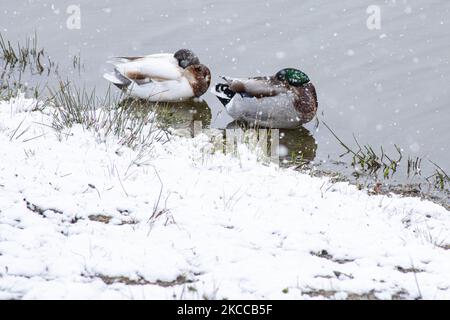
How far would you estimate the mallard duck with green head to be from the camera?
10281 millimetres

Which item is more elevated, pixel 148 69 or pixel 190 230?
pixel 148 69

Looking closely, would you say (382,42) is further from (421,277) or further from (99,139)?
(421,277)

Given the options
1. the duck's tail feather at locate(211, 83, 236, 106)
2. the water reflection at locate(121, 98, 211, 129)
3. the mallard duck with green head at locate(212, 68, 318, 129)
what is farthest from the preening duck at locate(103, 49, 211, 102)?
the mallard duck with green head at locate(212, 68, 318, 129)

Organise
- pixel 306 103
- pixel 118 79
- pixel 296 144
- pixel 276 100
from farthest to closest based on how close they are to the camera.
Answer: pixel 118 79, pixel 276 100, pixel 306 103, pixel 296 144

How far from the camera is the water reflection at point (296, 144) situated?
934 cm

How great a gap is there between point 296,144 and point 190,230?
5.31 m

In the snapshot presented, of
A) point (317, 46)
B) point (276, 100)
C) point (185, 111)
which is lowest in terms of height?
point (185, 111)

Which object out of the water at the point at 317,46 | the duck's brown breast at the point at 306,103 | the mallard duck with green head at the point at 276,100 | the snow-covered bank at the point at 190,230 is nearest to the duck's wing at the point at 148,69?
the water at the point at 317,46

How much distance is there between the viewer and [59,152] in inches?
238

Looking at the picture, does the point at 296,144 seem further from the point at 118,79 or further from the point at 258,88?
the point at 118,79

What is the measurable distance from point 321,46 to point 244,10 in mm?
2123

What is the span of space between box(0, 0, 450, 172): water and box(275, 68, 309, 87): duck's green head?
0.55 m

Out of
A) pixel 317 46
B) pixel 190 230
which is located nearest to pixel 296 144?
pixel 317 46

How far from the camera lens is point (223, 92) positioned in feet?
35.8
